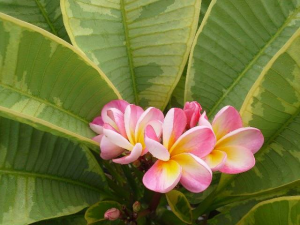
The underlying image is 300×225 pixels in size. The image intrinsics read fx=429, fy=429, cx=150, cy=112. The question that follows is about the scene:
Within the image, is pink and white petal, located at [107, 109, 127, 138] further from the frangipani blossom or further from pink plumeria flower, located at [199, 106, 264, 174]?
pink plumeria flower, located at [199, 106, 264, 174]

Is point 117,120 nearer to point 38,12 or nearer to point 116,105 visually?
point 116,105

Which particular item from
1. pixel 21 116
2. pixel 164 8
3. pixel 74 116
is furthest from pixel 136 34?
pixel 21 116

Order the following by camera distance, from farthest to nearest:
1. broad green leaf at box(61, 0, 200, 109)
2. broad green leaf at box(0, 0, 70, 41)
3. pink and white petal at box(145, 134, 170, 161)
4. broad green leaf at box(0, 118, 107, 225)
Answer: broad green leaf at box(0, 0, 70, 41) → broad green leaf at box(61, 0, 200, 109) → broad green leaf at box(0, 118, 107, 225) → pink and white petal at box(145, 134, 170, 161)

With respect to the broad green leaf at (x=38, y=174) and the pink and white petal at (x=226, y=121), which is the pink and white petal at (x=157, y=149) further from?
the broad green leaf at (x=38, y=174)

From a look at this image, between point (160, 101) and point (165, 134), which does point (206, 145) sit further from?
point (160, 101)

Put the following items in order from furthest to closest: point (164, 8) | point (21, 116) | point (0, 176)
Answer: point (164, 8) < point (0, 176) < point (21, 116)

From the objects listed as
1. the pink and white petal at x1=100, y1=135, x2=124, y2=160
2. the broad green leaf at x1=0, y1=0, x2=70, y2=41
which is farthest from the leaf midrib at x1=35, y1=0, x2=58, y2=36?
the pink and white petal at x1=100, y1=135, x2=124, y2=160

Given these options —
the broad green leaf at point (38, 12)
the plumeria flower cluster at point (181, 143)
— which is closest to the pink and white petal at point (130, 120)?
the plumeria flower cluster at point (181, 143)
